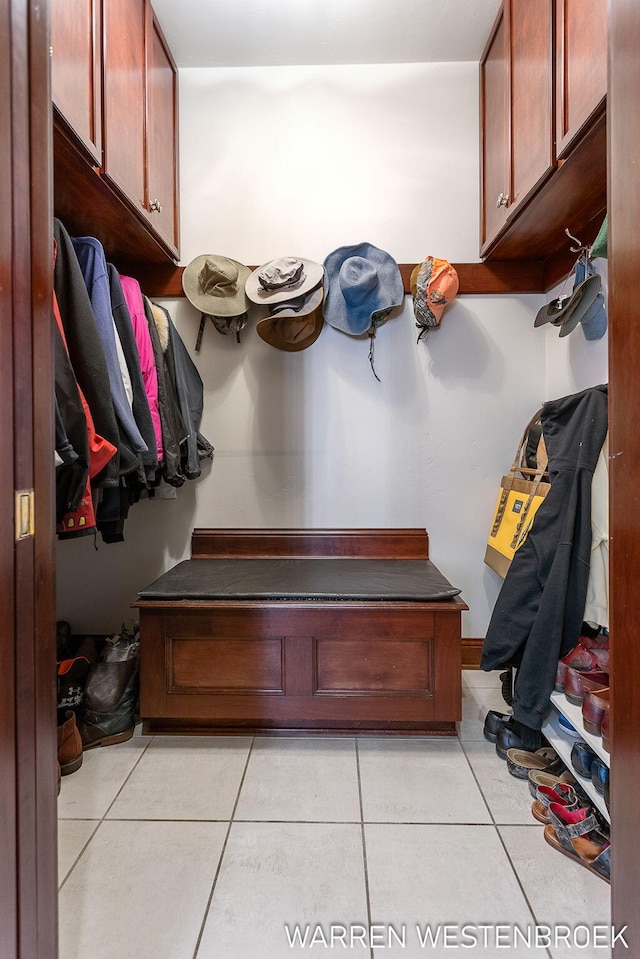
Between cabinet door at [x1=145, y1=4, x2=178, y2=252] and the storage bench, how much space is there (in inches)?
62.0

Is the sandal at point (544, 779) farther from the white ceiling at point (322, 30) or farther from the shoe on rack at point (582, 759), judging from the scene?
the white ceiling at point (322, 30)

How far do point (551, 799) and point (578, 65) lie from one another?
215 centimetres

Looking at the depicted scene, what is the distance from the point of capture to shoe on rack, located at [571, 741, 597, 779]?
4.63 feet

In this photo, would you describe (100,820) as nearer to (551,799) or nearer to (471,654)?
(551,799)

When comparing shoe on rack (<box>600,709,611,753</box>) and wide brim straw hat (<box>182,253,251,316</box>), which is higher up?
wide brim straw hat (<box>182,253,251,316</box>)

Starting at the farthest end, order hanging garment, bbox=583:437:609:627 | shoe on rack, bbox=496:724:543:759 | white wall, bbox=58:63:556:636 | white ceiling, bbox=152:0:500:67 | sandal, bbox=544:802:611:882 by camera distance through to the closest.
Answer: white wall, bbox=58:63:556:636
white ceiling, bbox=152:0:500:67
shoe on rack, bbox=496:724:543:759
hanging garment, bbox=583:437:609:627
sandal, bbox=544:802:611:882

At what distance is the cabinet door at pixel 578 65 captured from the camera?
135 cm

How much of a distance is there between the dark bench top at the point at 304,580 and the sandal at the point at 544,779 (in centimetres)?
60

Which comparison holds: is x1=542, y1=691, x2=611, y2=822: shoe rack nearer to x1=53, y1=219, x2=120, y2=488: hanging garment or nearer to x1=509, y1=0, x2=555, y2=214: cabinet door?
x1=53, y1=219, x2=120, y2=488: hanging garment

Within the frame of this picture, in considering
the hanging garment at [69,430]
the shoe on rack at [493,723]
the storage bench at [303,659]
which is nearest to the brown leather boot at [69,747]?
the storage bench at [303,659]

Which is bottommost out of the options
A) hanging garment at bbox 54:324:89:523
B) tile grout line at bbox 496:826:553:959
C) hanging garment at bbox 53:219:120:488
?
tile grout line at bbox 496:826:553:959

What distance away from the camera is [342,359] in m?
2.42

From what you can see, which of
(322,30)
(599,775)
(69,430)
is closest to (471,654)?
(599,775)

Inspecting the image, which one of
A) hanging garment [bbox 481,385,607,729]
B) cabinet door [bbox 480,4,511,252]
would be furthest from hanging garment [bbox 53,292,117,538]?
cabinet door [bbox 480,4,511,252]
